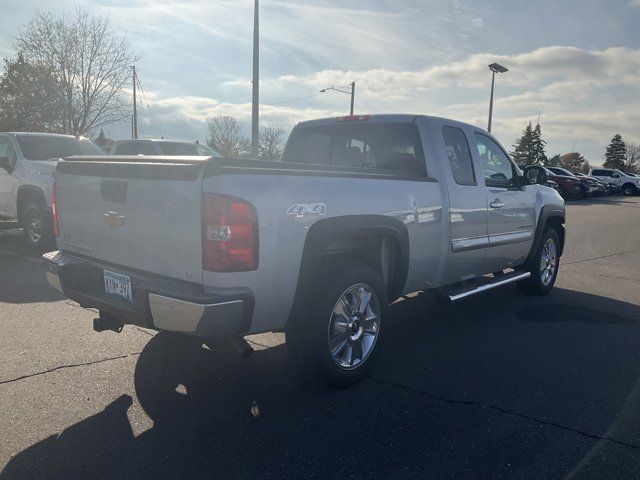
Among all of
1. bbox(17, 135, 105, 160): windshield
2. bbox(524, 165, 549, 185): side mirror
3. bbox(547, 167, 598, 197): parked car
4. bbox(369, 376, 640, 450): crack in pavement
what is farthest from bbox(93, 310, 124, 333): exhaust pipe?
bbox(547, 167, 598, 197): parked car

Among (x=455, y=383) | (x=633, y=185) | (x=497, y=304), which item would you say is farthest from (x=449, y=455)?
(x=633, y=185)

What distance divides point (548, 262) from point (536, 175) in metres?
1.26

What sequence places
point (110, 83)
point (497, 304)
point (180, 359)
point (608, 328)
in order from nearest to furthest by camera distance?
point (180, 359), point (608, 328), point (497, 304), point (110, 83)

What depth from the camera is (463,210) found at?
4926 millimetres

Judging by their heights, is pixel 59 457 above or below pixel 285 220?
below

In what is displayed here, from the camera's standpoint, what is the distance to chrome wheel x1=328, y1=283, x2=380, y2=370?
3.80 metres

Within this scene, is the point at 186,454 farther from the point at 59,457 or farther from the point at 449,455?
the point at 449,455

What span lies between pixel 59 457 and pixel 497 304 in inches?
194

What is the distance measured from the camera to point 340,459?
2.93 m

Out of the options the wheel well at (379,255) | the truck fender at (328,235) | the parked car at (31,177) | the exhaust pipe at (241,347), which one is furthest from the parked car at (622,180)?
the exhaust pipe at (241,347)

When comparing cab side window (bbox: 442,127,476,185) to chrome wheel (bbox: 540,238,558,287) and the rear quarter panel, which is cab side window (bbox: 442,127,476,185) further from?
chrome wheel (bbox: 540,238,558,287)

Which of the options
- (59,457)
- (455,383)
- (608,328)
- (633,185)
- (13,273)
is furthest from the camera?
(633,185)

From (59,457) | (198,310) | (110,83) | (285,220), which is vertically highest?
(110,83)

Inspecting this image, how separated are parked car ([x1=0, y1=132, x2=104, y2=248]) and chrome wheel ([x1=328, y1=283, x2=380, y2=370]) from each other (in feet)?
20.0
